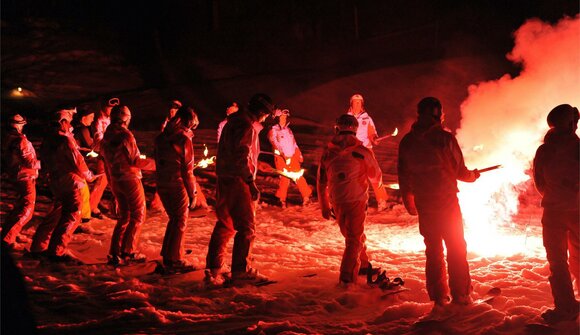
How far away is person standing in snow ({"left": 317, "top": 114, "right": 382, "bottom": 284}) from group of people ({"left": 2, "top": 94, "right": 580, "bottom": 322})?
0.01 m

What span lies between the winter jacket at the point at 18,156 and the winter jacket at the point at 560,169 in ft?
23.4

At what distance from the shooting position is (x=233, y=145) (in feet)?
20.9

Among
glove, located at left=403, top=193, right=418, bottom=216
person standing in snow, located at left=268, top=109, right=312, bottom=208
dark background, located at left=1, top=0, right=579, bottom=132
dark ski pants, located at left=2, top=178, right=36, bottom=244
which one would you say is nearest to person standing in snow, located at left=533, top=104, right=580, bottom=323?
glove, located at left=403, top=193, right=418, bottom=216

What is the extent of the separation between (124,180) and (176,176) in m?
0.82

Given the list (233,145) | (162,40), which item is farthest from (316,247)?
(162,40)

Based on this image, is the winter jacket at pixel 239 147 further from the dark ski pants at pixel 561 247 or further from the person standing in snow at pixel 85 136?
the person standing in snow at pixel 85 136

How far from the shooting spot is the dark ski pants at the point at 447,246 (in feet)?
17.4

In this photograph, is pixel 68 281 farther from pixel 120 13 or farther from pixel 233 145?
pixel 120 13

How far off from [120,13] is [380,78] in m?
18.2

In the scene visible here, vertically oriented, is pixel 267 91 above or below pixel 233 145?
above

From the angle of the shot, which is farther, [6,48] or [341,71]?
[6,48]

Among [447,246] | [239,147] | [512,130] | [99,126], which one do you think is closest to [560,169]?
[447,246]

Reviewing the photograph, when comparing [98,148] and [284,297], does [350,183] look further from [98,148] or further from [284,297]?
[98,148]

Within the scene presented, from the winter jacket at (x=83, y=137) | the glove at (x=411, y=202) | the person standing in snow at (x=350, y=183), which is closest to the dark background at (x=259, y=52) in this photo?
the winter jacket at (x=83, y=137)
